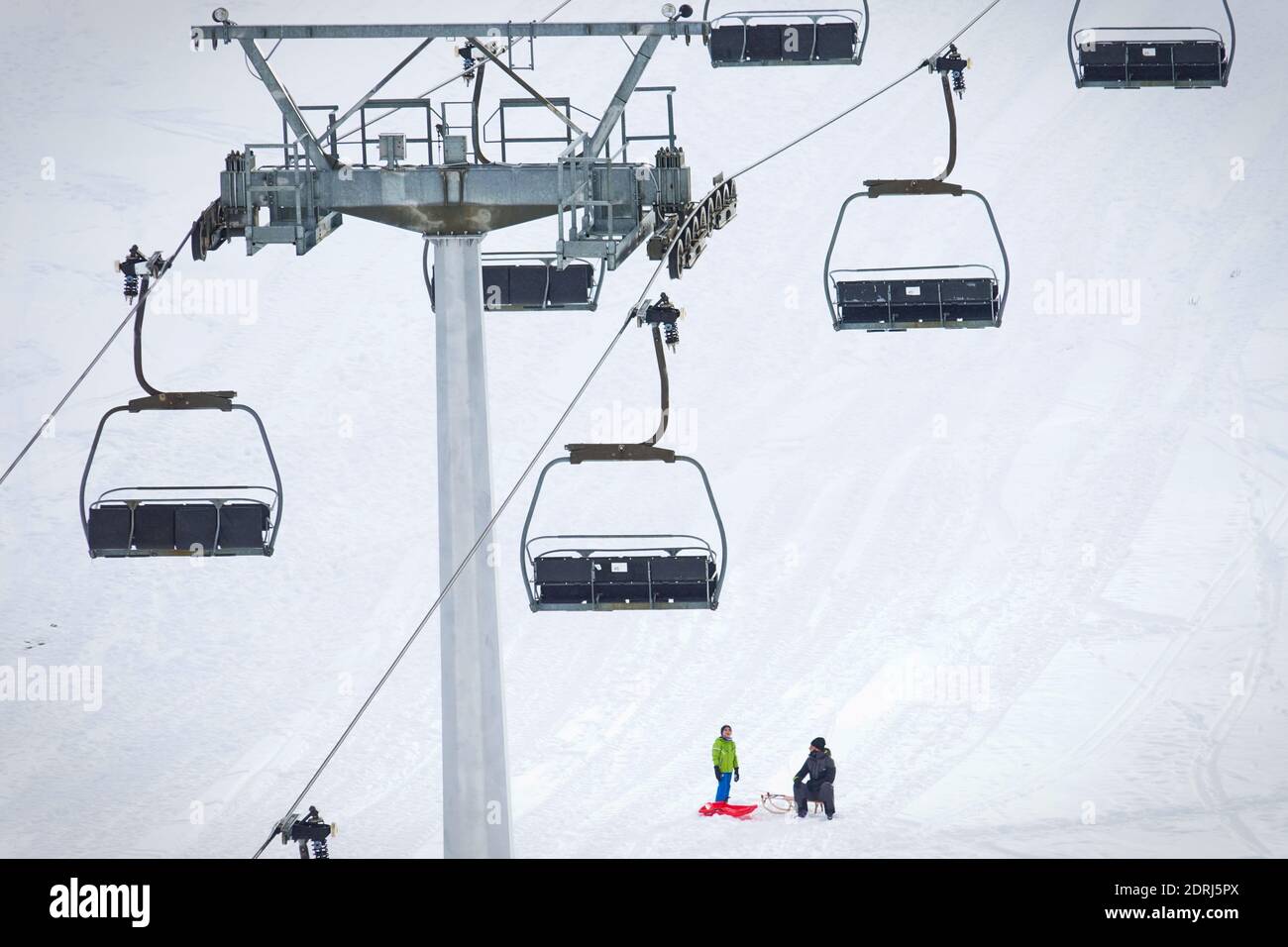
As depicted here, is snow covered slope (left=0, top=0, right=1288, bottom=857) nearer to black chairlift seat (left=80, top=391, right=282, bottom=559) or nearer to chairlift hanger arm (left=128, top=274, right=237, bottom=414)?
black chairlift seat (left=80, top=391, right=282, bottom=559)

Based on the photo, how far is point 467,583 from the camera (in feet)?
43.9

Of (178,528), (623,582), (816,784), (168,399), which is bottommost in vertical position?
(816,784)

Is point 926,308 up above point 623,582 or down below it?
above

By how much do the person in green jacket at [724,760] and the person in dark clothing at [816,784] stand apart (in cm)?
57

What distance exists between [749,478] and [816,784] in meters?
11.4

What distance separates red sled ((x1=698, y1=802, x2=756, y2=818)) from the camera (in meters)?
19.3

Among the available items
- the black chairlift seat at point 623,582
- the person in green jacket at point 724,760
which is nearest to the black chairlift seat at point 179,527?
the black chairlift seat at point 623,582

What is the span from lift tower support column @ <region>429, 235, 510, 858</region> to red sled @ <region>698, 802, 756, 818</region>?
6.12 meters

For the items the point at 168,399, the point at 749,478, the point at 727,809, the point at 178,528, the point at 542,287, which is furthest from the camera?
the point at 749,478

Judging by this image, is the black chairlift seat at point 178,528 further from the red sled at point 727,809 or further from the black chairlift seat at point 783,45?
the red sled at point 727,809

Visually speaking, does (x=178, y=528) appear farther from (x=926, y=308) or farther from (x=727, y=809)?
(x=727, y=809)

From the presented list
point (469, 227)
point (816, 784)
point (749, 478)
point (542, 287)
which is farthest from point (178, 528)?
point (749, 478)
